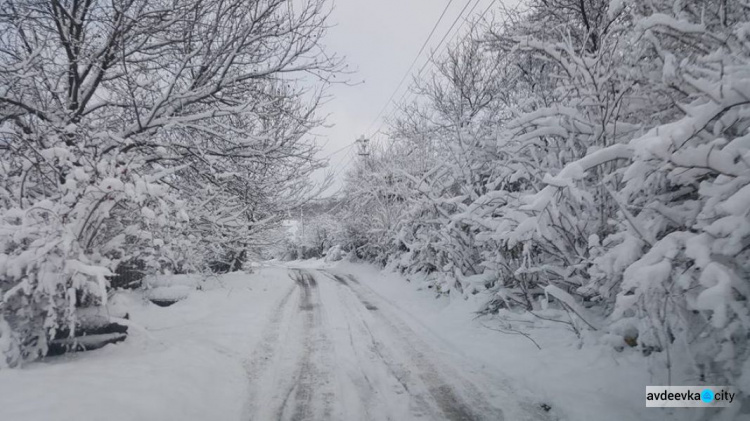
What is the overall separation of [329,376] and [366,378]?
1.52 feet

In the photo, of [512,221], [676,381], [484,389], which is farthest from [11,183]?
[676,381]

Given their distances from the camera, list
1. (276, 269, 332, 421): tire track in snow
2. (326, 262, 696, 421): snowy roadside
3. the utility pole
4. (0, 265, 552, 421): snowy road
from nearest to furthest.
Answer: (0, 265, 552, 421): snowy road < (326, 262, 696, 421): snowy roadside < (276, 269, 332, 421): tire track in snow < the utility pole

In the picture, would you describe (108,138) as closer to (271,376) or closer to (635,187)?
(271,376)

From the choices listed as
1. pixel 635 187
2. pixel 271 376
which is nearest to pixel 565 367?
pixel 635 187

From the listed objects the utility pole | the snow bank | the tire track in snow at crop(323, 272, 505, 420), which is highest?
the utility pole

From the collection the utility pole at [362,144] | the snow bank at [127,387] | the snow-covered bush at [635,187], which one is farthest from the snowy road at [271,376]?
the utility pole at [362,144]

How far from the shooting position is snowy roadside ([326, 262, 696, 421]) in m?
3.43

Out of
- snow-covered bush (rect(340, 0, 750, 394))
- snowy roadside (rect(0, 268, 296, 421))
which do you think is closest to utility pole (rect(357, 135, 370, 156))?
snow-covered bush (rect(340, 0, 750, 394))

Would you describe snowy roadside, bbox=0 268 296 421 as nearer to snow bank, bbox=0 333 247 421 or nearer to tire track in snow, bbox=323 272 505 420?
snow bank, bbox=0 333 247 421

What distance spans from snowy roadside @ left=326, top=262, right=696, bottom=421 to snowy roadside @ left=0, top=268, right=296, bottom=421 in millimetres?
3184

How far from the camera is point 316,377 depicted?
446 centimetres

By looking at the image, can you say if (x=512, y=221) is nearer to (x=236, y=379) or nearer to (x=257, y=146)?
(x=236, y=379)

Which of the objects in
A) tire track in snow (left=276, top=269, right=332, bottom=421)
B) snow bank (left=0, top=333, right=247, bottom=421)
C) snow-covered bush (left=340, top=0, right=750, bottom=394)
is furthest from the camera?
tire track in snow (left=276, top=269, right=332, bottom=421)

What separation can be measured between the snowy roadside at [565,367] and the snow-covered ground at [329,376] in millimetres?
15
